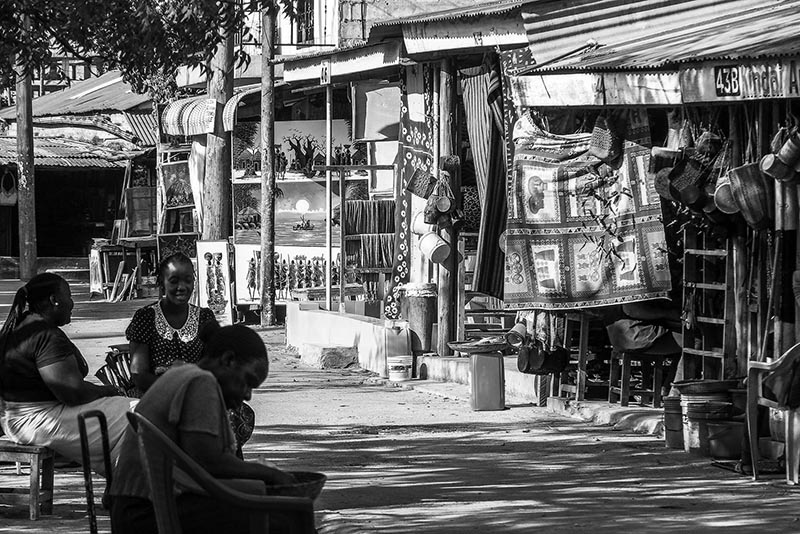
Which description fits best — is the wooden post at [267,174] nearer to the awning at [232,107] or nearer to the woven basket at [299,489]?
the awning at [232,107]

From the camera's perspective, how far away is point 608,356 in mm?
13719

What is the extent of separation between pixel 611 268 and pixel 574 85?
191cm

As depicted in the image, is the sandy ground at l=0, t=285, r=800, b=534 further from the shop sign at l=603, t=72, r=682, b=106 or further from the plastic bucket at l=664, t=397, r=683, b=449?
the shop sign at l=603, t=72, r=682, b=106

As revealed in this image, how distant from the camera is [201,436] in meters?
5.48

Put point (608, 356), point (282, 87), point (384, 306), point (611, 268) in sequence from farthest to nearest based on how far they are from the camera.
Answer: point (282, 87) → point (384, 306) → point (608, 356) → point (611, 268)

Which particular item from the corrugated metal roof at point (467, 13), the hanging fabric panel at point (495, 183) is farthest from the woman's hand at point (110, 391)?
the corrugated metal roof at point (467, 13)

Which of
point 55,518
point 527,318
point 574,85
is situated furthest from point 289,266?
point 55,518

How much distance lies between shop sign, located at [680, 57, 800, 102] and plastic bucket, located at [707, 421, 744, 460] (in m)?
2.31

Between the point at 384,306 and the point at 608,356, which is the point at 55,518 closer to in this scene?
the point at 608,356

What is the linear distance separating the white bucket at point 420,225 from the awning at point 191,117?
8429mm

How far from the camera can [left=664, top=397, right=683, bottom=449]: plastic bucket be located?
427 inches

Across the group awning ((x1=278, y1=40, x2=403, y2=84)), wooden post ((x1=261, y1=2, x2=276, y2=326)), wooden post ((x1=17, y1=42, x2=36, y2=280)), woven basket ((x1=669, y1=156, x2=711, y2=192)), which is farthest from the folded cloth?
wooden post ((x1=17, y1=42, x2=36, y2=280))

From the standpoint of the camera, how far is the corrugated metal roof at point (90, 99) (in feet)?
135

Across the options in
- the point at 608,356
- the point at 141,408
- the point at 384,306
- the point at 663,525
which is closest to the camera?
the point at 141,408
